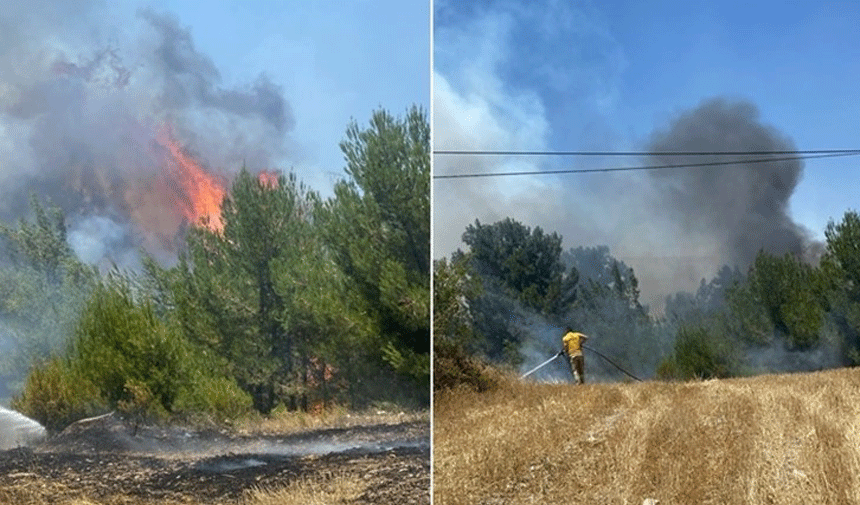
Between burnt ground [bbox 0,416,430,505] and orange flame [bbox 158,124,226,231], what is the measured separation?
111 cm

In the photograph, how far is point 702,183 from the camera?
20.0 feet

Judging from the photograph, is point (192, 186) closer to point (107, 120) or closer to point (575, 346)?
point (107, 120)

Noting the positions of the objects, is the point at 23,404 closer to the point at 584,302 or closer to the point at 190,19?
the point at 190,19

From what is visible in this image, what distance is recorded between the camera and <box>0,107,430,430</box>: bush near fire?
5074 mm

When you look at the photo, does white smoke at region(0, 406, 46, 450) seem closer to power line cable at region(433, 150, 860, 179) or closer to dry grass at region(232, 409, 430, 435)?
dry grass at region(232, 409, 430, 435)

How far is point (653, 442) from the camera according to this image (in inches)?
236

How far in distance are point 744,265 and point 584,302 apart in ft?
3.07

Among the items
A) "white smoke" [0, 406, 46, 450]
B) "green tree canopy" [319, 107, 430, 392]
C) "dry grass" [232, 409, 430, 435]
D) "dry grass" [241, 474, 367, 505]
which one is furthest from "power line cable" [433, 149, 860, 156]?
"white smoke" [0, 406, 46, 450]

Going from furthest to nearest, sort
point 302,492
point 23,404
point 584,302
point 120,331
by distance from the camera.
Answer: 1. point 584,302
2. point 302,492
3. point 120,331
4. point 23,404

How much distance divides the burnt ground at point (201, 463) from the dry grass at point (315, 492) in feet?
0.09

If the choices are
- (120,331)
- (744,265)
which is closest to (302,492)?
(120,331)

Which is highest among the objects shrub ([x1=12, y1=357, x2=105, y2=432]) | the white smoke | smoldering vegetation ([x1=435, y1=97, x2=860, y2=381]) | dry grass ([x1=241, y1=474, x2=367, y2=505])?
smoldering vegetation ([x1=435, y1=97, x2=860, y2=381])

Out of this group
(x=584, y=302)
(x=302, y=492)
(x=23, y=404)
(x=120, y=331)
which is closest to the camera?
(x=23, y=404)

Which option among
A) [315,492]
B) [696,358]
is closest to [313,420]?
[315,492]
